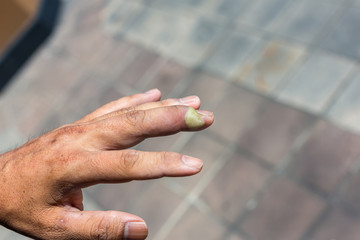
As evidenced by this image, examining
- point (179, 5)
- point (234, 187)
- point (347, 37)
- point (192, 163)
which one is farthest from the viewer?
point (179, 5)

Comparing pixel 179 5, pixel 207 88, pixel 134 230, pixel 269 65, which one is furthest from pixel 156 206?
pixel 179 5

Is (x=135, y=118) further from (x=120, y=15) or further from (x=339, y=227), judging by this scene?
(x=120, y=15)

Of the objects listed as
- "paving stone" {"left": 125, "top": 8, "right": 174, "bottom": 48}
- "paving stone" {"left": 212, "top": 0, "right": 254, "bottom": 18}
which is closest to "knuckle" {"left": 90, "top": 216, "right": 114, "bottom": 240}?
"paving stone" {"left": 125, "top": 8, "right": 174, "bottom": 48}

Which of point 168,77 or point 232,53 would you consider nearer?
point 232,53

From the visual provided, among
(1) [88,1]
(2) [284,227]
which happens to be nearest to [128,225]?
(2) [284,227]

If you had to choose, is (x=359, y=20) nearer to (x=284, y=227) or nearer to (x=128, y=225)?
(x=284, y=227)

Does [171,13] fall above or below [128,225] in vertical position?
above
